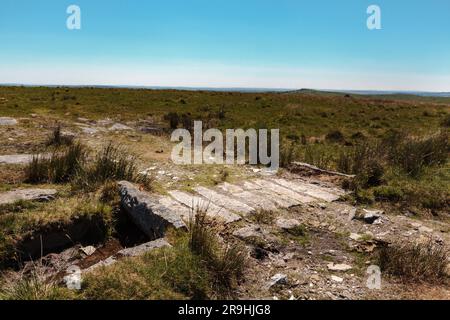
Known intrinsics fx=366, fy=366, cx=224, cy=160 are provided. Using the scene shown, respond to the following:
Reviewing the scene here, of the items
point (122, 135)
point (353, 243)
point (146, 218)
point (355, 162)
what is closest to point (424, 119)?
point (355, 162)

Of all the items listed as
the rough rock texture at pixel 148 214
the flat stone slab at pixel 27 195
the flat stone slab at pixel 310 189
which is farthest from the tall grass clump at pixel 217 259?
the flat stone slab at pixel 310 189

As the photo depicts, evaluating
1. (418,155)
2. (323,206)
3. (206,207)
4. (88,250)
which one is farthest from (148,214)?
(418,155)

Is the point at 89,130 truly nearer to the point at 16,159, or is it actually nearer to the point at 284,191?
the point at 16,159

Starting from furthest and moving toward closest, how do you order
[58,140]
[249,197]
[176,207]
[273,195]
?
[58,140] → [273,195] → [249,197] → [176,207]

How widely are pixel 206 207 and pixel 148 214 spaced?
0.97 meters

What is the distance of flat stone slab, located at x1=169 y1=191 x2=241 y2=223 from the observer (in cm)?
494

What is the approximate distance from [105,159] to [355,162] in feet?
16.6

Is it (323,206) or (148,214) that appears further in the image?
(323,206)

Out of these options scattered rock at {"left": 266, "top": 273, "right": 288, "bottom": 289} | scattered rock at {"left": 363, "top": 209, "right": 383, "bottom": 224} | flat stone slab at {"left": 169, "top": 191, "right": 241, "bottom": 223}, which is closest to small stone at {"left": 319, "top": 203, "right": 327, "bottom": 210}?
scattered rock at {"left": 363, "top": 209, "right": 383, "bottom": 224}

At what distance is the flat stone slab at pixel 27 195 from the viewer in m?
4.87

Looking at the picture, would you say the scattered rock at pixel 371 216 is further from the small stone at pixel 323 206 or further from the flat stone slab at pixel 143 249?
the flat stone slab at pixel 143 249

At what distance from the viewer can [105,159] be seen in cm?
581

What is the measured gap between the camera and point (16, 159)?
23.0 ft
